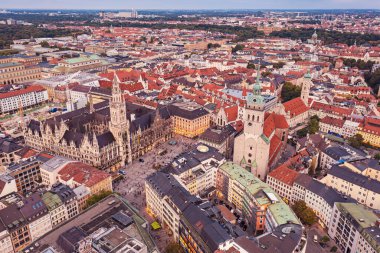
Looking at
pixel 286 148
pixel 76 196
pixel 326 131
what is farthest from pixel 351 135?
pixel 76 196

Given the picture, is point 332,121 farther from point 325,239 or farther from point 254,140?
point 325,239

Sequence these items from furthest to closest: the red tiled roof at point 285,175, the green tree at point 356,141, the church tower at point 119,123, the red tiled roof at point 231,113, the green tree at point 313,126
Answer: the red tiled roof at point 231,113
the green tree at point 313,126
the green tree at point 356,141
the church tower at point 119,123
the red tiled roof at point 285,175

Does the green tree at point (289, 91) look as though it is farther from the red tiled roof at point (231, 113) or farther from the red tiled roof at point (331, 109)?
the red tiled roof at point (231, 113)

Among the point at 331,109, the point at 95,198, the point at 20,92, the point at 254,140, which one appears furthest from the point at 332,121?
the point at 20,92

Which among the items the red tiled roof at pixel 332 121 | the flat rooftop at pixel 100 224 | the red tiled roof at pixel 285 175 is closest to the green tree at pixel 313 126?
the red tiled roof at pixel 332 121

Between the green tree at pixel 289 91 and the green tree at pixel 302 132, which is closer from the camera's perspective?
the green tree at pixel 302 132

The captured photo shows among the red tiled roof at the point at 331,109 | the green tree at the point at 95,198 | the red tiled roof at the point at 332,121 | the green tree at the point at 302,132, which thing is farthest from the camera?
the red tiled roof at the point at 331,109

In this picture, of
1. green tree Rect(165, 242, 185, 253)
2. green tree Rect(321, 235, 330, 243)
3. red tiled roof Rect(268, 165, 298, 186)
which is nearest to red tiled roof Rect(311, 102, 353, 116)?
red tiled roof Rect(268, 165, 298, 186)
